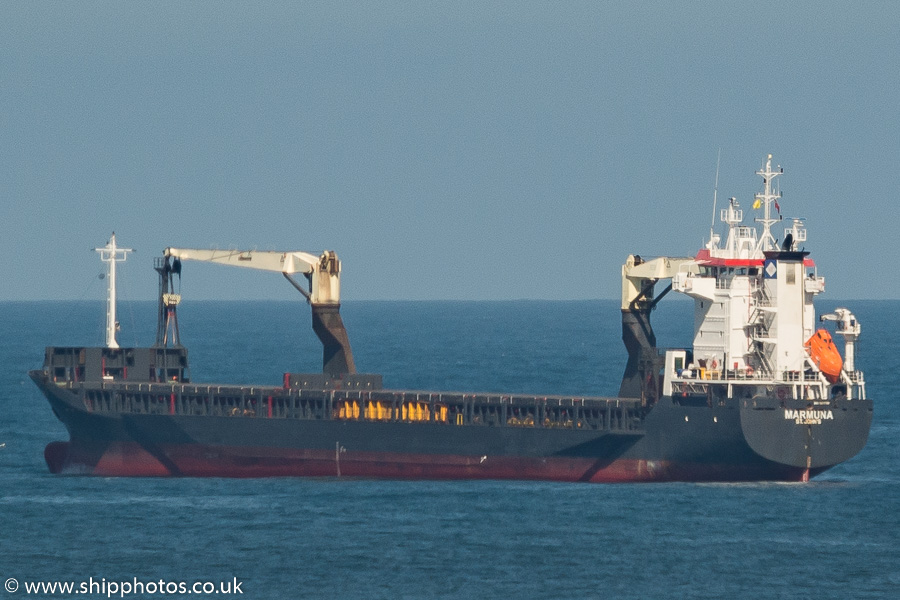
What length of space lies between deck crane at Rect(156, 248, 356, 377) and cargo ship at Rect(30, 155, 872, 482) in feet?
0.30

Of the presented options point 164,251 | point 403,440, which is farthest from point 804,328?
point 164,251

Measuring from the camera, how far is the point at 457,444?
69.2 meters

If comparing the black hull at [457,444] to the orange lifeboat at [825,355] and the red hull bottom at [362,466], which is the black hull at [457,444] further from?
the orange lifeboat at [825,355]

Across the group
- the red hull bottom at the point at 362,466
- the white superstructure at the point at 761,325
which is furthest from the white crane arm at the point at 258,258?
the white superstructure at the point at 761,325

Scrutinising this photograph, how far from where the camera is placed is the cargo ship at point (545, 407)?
64.9 m

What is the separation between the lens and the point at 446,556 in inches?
2158

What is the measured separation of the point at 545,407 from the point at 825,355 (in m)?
10.3

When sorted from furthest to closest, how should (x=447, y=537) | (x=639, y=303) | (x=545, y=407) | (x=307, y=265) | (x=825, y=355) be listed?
(x=307, y=265) < (x=639, y=303) < (x=545, y=407) < (x=825, y=355) < (x=447, y=537)

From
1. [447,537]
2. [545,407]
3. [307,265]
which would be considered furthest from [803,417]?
[307,265]

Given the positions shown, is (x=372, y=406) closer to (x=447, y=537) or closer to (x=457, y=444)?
(x=457, y=444)

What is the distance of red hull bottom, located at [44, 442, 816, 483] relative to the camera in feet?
216

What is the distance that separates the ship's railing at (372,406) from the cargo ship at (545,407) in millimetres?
73

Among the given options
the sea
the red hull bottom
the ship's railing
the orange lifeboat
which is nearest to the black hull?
the red hull bottom

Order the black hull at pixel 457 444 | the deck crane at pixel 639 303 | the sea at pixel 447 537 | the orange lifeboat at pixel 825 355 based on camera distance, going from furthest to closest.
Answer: the deck crane at pixel 639 303
the orange lifeboat at pixel 825 355
the black hull at pixel 457 444
the sea at pixel 447 537
